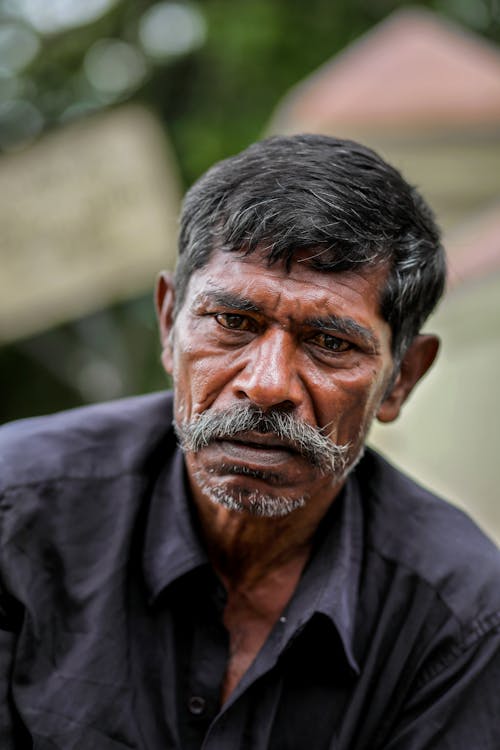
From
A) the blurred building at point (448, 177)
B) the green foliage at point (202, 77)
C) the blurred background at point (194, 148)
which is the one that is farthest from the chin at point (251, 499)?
the green foliage at point (202, 77)

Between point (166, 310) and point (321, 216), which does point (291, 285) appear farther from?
point (166, 310)

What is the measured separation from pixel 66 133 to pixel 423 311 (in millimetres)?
6450

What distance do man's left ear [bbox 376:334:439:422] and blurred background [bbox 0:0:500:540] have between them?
74 centimetres

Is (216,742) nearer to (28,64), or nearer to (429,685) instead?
(429,685)

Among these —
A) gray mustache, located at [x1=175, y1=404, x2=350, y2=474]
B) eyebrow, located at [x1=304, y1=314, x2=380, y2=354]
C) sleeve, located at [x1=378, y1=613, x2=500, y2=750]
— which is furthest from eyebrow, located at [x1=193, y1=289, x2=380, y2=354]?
sleeve, located at [x1=378, y1=613, x2=500, y2=750]

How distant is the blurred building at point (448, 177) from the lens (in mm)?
5387

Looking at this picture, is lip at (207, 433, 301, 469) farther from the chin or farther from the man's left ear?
the man's left ear

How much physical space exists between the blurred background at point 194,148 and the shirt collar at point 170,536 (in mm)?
1336

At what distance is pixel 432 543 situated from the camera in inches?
→ 106

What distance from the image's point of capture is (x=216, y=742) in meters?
2.41

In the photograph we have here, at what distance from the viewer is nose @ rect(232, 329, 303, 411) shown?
2.35m

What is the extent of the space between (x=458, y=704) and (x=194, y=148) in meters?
9.38

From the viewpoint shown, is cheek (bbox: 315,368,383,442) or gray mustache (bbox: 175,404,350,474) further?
cheek (bbox: 315,368,383,442)

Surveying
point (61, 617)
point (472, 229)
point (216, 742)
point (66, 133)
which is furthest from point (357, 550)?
point (66, 133)
